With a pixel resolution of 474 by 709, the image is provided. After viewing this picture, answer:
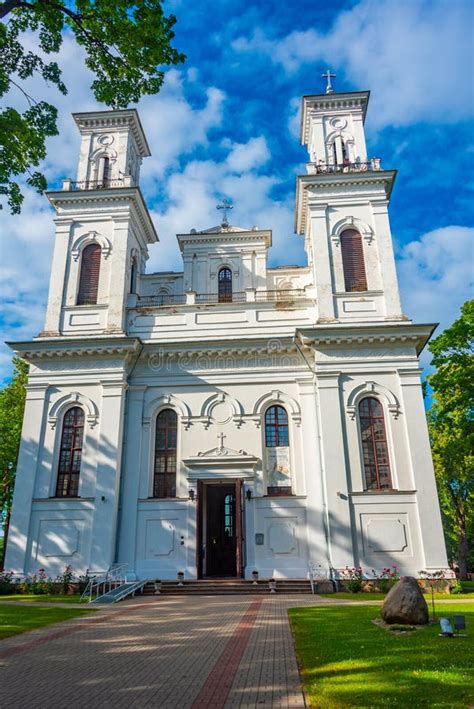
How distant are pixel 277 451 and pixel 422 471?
5.24 meters

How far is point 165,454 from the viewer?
20547 millimetres

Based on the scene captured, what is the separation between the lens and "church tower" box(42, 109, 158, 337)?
2227 centimetres

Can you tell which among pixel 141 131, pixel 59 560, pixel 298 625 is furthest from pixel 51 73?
pixel 141 131

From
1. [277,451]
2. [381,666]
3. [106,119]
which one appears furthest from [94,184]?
[381,666]

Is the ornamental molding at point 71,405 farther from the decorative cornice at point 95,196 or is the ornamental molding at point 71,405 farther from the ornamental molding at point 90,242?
the decorative cornice at point 95,196

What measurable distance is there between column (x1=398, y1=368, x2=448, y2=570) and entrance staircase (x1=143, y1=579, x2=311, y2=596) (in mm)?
4339

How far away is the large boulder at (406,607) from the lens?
9.28 meters

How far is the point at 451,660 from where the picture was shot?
6598 millimetres

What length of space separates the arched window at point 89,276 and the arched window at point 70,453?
4.93m

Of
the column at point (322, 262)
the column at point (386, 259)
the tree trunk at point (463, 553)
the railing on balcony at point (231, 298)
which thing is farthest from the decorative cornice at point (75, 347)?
the tree trunk at point (463, 553)

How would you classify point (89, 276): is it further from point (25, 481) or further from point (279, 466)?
point (279, 466)

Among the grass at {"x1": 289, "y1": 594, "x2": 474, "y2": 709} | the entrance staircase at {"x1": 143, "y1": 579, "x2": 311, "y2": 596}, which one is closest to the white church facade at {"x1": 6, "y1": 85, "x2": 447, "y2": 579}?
the entrance staircase at {"x1": 143, "y1": 579, "x2": 311, "y2": 596}

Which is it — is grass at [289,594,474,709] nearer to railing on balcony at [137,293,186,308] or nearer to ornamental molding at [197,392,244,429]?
ornamental molding at [197,392,244,429]

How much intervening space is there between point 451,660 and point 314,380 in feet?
46.9
